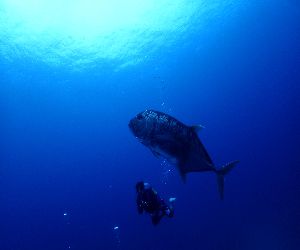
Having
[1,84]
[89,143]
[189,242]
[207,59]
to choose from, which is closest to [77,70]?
[1,84]

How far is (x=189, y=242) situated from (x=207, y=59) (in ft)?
76.9

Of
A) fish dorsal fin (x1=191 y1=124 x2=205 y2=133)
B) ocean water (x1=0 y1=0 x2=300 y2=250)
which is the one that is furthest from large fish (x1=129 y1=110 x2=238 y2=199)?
ocean water (x1=0 y1=0 x2=300 y2=250)

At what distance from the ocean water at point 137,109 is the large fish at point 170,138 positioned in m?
19.0

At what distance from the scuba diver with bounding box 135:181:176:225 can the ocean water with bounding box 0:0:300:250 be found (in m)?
17.8

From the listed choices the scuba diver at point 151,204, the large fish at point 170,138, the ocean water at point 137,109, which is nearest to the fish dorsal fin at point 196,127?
the large fish at point 170,138

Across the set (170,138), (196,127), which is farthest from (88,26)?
(170,138)

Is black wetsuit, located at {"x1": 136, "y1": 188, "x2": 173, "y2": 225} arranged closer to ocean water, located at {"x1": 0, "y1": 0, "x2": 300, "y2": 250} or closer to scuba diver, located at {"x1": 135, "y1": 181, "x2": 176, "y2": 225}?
scuba diver, located at {"x1": 135, "y1": 181, "x2": 176, "y2": 225}

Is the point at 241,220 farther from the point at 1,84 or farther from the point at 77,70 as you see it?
the point at 1,84

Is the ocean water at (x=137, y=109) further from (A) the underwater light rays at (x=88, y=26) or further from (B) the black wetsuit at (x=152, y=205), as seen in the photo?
(B) the black wetsuit at (x=152, y=205)

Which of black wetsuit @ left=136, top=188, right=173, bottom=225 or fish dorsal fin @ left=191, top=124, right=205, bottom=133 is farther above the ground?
fish dorsal fin @ left=191, top=124, right=205, bottom=133

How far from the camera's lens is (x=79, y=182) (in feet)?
184

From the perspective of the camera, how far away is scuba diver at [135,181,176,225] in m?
4.91

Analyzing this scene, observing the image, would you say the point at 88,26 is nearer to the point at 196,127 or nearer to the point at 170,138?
the point at 196,127

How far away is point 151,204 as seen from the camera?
4.91m
